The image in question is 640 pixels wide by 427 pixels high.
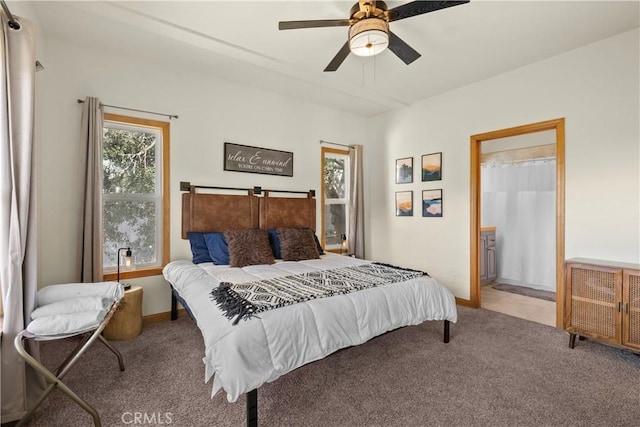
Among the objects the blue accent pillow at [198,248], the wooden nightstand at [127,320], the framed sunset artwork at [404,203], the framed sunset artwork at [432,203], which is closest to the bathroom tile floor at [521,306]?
the framed sunset artwork at [432,203]

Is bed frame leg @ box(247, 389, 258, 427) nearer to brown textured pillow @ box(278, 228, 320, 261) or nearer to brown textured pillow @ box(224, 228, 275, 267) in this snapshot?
brown textured pillow @ box(224, 228, 275, 267)

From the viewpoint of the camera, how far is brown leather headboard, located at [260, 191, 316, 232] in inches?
163

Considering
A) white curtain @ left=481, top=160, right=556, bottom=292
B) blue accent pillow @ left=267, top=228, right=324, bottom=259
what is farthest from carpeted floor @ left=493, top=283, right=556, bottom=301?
blue accent pillow @ left=267, top=228, right=324, bottom=259

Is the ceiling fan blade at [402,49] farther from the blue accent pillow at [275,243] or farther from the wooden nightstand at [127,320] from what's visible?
the wooden nightstand at [127,320]

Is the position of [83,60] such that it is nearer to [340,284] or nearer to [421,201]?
[340,284]

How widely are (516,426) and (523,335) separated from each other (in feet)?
5.14

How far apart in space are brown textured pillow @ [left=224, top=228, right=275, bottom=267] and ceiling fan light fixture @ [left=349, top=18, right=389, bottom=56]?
2.18m

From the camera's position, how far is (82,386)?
2129 millimetres

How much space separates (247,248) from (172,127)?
1674 mm

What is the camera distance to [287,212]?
14.2 feet

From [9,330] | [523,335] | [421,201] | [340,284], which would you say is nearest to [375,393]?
[340,284]

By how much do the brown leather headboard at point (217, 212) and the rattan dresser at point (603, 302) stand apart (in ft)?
11.5

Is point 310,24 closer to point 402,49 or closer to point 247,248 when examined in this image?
point 402,49

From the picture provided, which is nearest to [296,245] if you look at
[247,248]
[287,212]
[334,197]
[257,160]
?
[247,248]
